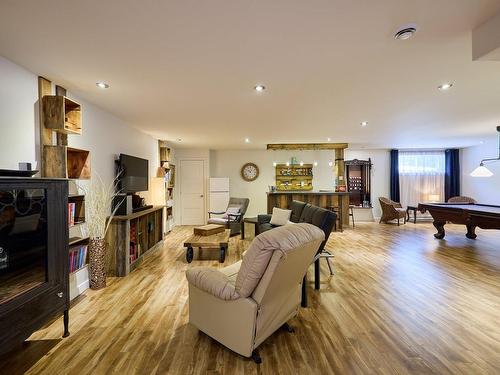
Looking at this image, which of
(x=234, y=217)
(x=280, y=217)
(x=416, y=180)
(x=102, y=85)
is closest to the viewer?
(x=102, y=85)

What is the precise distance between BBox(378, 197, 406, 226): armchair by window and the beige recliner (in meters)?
6.42

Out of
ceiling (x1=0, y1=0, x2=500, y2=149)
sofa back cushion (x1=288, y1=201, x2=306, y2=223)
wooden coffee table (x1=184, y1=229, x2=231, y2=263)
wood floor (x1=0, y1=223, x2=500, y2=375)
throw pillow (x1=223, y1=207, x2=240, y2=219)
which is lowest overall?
wood floor (x1=0, y1=223, x2=500, y2=375)

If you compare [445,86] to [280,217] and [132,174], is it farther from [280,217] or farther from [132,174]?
[132,174]

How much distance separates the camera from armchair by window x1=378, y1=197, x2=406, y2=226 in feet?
24.1

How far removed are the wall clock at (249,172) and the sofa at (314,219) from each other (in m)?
2.68

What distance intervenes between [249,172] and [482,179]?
23.2 ft

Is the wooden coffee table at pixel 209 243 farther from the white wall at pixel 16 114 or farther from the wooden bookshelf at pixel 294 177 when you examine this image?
the wooden bookshelf at pixel 294 177

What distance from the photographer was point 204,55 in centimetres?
210

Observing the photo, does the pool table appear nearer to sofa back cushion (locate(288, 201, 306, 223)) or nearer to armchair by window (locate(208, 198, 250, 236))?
sofa back cushion (locate(288, 201, 306, 223))

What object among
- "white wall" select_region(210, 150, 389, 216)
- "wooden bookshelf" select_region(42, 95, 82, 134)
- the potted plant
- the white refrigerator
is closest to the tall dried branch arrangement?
the potted plant

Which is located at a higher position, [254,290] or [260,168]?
[260,168]

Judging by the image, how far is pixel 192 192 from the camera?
302 inches

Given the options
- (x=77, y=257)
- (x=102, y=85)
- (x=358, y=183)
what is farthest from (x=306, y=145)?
(x=77, y=257)

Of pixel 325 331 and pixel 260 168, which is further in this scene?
pixel 260 168
